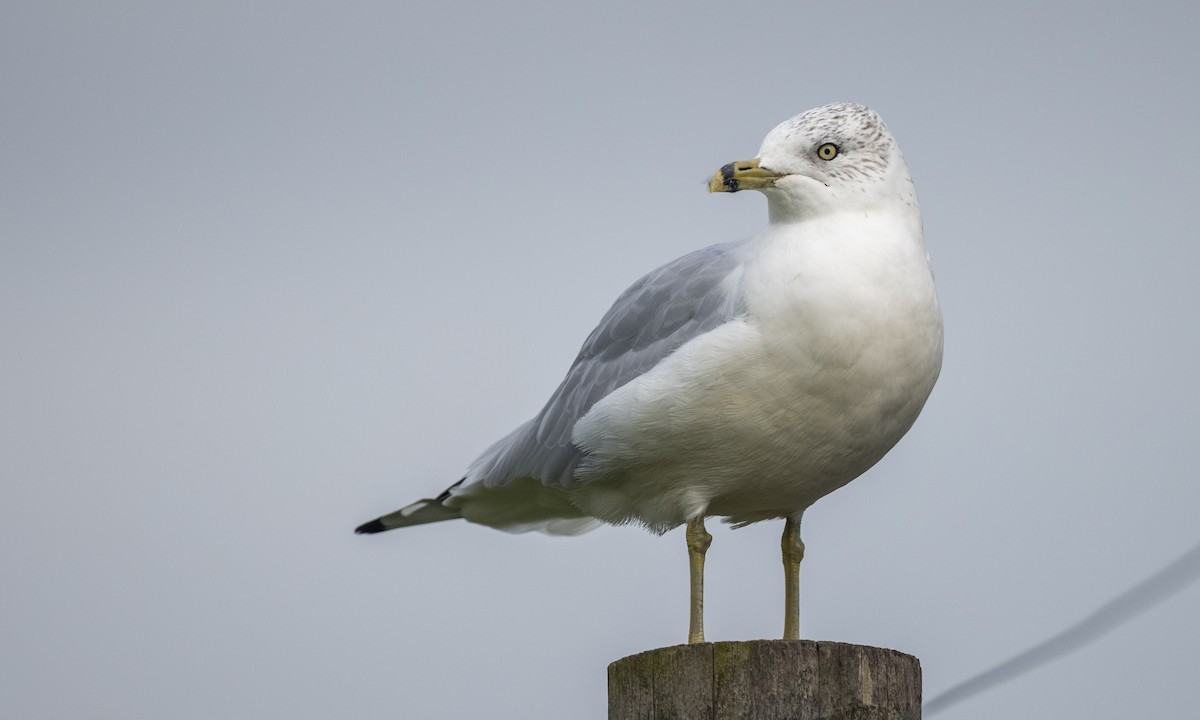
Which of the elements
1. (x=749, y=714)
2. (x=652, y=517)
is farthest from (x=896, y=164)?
(x=749, y=714)

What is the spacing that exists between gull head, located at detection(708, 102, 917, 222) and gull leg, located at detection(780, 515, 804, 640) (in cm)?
154

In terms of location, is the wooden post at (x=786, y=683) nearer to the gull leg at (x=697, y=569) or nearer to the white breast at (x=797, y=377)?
the gull leg at (x=697, y=569)

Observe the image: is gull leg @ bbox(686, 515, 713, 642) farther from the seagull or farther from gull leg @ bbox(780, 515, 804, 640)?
gull leg @ bbox(780, 515, 804, 640)

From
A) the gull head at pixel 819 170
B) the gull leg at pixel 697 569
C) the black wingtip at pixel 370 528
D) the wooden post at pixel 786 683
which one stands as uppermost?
the gull head at pixel 819 170

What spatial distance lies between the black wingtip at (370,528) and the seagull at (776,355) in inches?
70.0

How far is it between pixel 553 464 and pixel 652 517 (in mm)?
521

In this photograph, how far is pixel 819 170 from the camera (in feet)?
19.7

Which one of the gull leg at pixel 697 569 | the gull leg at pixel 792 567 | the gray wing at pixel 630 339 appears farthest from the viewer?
the gull leg at pixel 792 567

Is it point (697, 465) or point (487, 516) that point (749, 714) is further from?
point (487, 516)

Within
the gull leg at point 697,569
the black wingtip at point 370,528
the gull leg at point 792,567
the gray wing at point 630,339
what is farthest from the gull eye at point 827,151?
the black wingtip at point 370,528

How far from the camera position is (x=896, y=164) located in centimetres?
611

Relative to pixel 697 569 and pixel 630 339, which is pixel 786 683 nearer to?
pixel 697 569

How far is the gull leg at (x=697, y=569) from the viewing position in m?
5.95

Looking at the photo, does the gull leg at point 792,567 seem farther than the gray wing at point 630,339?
Yes
